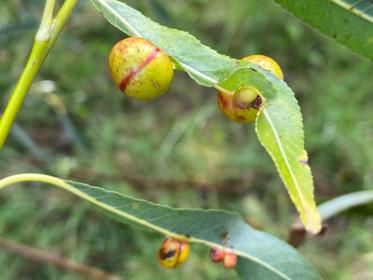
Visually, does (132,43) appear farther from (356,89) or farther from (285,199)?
(356,89)

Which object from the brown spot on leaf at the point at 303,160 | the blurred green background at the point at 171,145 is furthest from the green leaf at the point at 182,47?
the blurred green background at the point at 171,145

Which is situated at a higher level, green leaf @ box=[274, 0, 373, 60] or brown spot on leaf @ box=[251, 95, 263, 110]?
green leaf @ box=[274, 0, 373, 60]

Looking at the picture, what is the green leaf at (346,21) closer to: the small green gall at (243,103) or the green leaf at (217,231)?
the small green gall at (243,103)

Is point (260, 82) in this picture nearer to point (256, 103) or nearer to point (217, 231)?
point (256, 103)

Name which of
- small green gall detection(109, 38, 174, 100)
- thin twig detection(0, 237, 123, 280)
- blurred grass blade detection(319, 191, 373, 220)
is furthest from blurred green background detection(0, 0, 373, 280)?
small green gall detection(109, 38, 174, 100)

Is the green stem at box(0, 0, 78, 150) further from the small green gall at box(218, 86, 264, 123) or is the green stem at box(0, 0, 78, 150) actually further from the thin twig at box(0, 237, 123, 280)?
the thin twig at box(0, 237, 123, 280)

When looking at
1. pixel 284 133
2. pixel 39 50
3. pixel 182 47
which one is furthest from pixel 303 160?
pixel 39 50

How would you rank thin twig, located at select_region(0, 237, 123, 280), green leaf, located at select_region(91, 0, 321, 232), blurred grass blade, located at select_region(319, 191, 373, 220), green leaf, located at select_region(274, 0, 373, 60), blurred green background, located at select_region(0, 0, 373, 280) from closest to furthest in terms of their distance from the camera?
1. green leaf, located at select_region(91, 0, 321, 232)
2. green leaf, located at select_region(274, 0, 373, 60)
3. blurred grass blade, located at select_region(319, 191, 373, 220)
4. thin twig, located at select_region(0, 237, 123, 280)
5. blurred green background, located at select_region(0, 0, 373, 280)

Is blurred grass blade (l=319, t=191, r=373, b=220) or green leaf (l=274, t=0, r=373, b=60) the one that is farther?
blurred grass blade (l=319, t=191, r=373, b=220)
